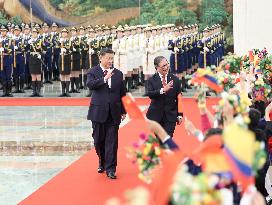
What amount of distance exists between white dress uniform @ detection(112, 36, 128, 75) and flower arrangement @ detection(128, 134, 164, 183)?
1491 cm

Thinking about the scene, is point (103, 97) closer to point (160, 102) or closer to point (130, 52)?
point (160, 102)

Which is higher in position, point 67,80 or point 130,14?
point 130,14

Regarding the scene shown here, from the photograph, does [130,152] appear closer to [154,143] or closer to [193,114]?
[154,143]

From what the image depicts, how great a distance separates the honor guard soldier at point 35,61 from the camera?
61.7 ft

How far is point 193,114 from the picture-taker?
14727mm

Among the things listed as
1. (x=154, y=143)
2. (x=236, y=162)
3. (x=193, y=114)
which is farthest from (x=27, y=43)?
(x=236, y=162)

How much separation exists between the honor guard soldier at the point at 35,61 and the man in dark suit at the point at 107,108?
31.9ft

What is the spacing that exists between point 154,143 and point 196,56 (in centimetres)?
1651

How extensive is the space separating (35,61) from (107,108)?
10077 millimetres

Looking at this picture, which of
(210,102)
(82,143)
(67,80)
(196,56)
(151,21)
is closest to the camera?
(82,143)

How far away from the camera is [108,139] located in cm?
917

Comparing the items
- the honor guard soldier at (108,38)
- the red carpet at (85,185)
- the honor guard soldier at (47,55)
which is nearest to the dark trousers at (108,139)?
the red carpet at (85,185)

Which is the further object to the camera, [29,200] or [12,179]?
[12,179]

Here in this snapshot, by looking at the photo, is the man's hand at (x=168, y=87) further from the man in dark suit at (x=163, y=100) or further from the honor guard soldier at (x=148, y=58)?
the honor guard soldier at (x=148, y=58)
